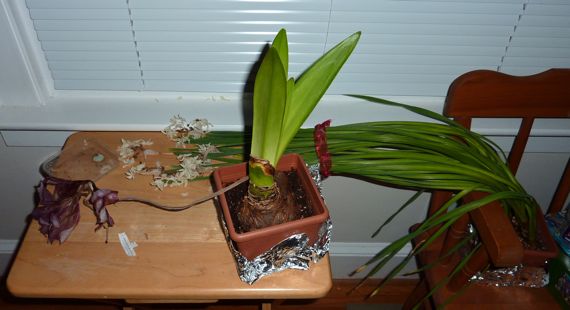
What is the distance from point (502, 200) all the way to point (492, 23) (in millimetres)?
437

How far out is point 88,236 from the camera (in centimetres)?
77

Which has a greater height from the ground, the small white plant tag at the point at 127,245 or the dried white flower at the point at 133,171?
the dried white flower at the point at 133,171

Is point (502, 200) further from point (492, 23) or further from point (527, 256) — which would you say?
point (492, 23)

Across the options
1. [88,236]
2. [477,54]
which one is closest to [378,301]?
[477,54]

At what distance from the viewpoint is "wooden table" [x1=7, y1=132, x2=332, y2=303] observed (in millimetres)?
694

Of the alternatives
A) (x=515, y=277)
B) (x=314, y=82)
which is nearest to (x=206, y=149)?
(x=314, y=82)

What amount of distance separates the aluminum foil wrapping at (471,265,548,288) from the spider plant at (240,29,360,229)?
24.4 inches

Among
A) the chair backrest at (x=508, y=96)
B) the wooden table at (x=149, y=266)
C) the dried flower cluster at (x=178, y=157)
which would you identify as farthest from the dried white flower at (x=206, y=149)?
the chair backrest at (x=508, y=96)

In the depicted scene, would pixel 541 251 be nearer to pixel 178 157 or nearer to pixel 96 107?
pixel 178 157

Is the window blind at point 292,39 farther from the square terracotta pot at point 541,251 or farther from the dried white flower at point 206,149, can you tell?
the square terracotta pot at point 541,251

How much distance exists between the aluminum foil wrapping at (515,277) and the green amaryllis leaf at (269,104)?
25.7 inches

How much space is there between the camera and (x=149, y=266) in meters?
0.73

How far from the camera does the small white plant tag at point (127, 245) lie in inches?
29.4

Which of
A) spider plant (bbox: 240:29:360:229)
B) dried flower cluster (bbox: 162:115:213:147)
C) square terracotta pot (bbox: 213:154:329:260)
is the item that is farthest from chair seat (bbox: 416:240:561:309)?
dried flower cluster (bbox: 162:115:213:147)
